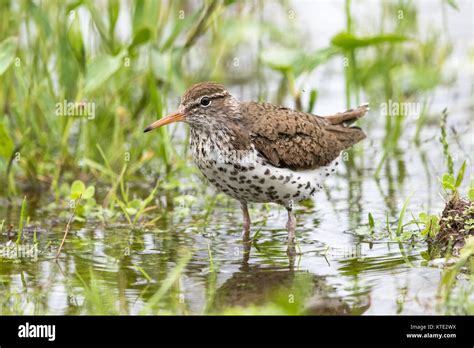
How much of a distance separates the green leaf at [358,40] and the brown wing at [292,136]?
3.29ft

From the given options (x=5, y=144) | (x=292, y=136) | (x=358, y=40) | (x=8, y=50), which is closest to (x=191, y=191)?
(x=292, y=136)

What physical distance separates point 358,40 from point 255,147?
7.48 feet

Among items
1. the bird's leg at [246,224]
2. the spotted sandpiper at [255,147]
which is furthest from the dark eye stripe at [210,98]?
the bird's leg at [246,224]

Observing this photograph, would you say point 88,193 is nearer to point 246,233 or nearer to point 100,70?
point 100,70

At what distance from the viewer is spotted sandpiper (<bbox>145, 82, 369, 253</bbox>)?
8.06m

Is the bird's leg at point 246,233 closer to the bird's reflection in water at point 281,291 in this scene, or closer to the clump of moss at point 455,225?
the bird's reflection in water at point 281,291

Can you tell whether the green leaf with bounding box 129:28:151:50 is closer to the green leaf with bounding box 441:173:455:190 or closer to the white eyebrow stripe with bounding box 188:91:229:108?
the white eyebrow stripe with bounding box 188:91:229:108

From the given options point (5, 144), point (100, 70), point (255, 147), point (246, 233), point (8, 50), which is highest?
point (8, 50)

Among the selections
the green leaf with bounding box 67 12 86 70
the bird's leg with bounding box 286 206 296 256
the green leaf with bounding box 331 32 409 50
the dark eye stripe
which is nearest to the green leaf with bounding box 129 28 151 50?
the green leaf with bounding box 67 12 86 70

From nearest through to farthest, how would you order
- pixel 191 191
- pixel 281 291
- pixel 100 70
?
pixel 281 291 < pixel 100 70 < pixel 191 191

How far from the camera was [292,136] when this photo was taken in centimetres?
852

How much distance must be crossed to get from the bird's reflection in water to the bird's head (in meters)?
1.42
